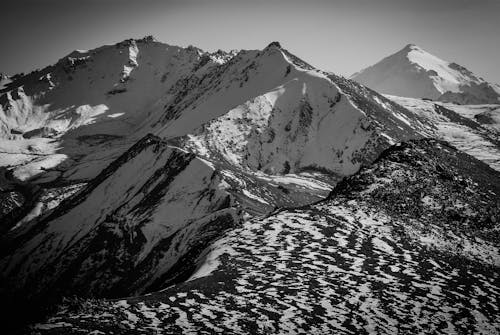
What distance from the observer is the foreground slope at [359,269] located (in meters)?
24.8

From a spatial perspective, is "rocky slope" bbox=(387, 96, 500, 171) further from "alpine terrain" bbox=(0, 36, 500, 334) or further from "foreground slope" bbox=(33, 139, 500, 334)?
"foreground slope" bbox=(33, 139, 500, 334)

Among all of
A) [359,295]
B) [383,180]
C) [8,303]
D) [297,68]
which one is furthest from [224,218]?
[297,68]

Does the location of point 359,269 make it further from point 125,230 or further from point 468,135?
point 468,135

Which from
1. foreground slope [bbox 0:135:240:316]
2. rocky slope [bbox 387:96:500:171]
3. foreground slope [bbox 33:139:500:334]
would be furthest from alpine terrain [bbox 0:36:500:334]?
rocky slope [bbox 387:96:500:171]

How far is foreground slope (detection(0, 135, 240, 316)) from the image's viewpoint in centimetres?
7416

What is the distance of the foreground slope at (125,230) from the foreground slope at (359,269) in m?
23.2

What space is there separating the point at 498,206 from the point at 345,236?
14.9 m

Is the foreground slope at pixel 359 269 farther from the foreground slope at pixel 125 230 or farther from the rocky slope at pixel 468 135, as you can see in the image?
the rocky slope at pixel 468 135

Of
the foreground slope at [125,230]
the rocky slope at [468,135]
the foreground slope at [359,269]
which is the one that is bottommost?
the foreground slope at [125,230]

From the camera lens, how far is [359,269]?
105 feet

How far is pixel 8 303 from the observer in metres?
100

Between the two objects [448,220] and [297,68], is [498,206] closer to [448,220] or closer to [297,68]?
[448,220]

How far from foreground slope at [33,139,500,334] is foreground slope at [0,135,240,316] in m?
23.2

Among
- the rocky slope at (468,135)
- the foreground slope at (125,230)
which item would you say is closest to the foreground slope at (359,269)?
the foreground slope at (125,230)
